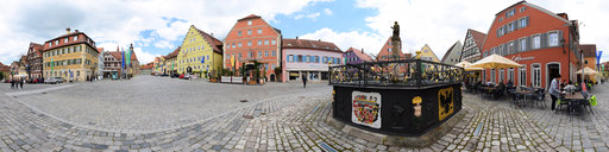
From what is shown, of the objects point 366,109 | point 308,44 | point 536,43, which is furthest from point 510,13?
point 308,44

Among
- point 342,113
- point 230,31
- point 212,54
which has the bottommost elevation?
point 342,113

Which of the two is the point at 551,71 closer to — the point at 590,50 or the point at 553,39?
the point at 553,39

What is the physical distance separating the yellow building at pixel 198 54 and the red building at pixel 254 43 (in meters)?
6.80

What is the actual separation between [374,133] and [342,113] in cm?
93

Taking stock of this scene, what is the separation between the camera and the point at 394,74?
4.15 m

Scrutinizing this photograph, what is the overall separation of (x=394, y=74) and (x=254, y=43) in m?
32.4

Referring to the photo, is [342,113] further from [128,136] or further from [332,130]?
[128,136]

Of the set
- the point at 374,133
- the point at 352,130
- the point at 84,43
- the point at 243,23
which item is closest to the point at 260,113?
the point at 352,130

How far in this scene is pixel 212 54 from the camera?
41.8 meters

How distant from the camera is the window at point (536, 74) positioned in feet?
49.0

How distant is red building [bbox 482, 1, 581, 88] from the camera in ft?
44.5

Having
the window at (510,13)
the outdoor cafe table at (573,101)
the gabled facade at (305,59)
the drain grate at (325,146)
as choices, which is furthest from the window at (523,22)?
the drain grate at (325,146)

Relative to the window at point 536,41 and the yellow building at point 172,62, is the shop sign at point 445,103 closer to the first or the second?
the window at point 536,41

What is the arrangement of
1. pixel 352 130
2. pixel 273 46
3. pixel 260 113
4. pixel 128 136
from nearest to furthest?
1. pixel 128 136
2. pixel 352 130
3. pixel 260 113
4. pixel 273 46
